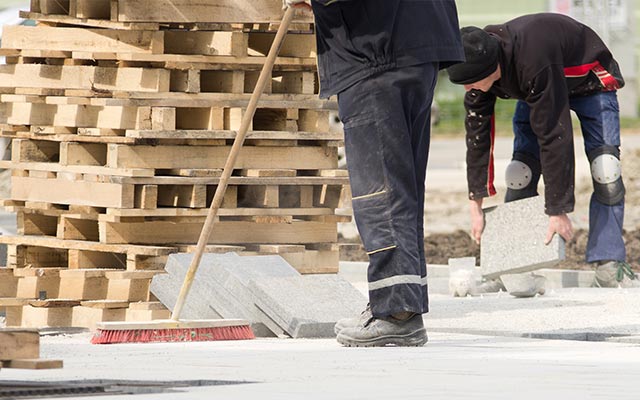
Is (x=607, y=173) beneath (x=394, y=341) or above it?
above

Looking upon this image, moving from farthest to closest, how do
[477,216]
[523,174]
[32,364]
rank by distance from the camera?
[523,174] → [477,216] → [32,364]

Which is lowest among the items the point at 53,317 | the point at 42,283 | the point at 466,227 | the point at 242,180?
the point at 466,227

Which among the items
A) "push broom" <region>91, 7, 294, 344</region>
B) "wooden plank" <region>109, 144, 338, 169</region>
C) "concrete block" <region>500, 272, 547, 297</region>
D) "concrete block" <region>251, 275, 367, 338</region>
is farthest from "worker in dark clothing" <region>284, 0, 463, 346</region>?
"concrete block" <region>500, 272, 547, 297</region>

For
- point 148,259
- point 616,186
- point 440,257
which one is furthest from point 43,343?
point 440,257

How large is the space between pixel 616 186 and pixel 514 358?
14.8 feet

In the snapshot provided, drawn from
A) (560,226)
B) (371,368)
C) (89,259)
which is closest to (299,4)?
(371,368)

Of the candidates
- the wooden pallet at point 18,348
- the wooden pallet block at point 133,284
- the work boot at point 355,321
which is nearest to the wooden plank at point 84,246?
the wooden pallet block at point 133,284

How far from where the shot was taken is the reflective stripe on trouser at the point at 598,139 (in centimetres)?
1058

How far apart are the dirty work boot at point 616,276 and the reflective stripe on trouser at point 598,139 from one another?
0.15 feet

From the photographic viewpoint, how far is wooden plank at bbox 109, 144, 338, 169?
8633mm

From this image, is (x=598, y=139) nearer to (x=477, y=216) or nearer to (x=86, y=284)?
(x=477, y=216)

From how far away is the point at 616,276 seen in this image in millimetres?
10695

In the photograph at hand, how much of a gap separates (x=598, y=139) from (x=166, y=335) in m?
4.25

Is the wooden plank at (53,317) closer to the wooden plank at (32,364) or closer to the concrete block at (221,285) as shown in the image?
the concrete block at (221,285)
